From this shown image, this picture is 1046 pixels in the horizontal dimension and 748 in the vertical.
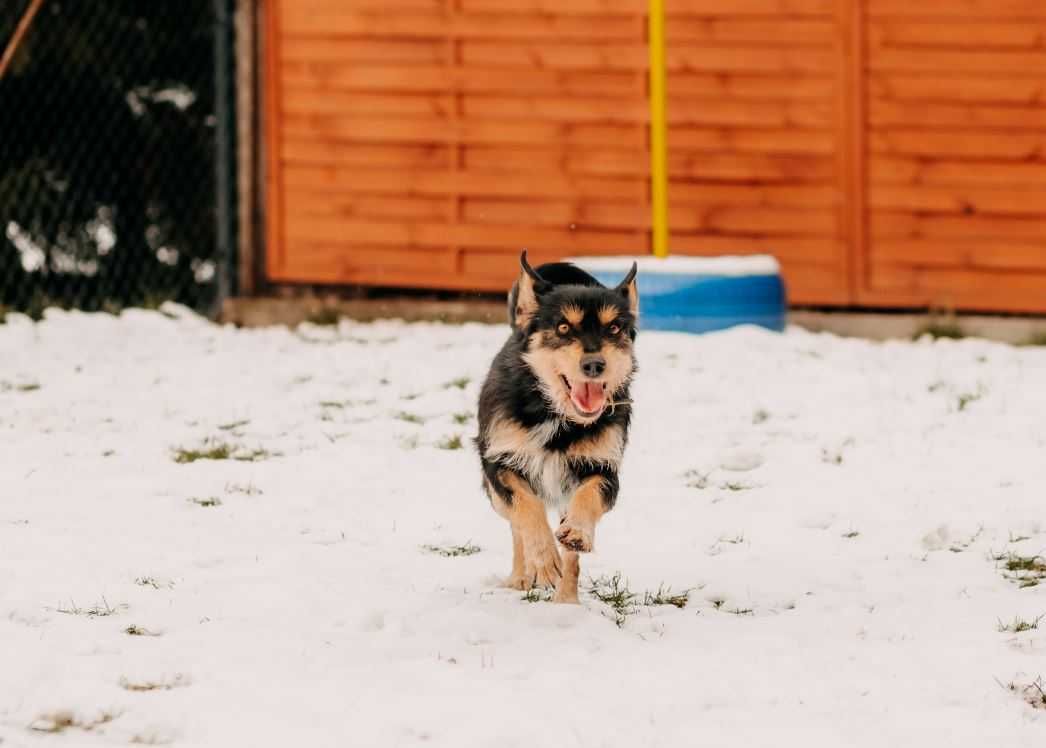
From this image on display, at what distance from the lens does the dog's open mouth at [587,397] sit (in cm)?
488

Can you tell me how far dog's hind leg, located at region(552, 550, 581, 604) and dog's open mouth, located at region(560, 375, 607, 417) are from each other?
1.28 ft

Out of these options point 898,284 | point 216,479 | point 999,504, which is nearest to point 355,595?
point 216,479

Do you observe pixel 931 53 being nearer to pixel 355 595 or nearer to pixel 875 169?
pixel 875 169

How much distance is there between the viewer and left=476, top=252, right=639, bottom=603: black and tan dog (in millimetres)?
4855

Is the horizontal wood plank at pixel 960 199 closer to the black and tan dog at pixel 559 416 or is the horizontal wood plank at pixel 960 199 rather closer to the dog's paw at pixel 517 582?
the black and tan dog at pixel 559 416

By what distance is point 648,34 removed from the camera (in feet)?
35.7

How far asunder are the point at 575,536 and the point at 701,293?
16.9ft

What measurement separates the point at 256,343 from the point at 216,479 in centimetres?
375

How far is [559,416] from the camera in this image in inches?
196

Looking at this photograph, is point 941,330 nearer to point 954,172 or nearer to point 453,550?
point 954,172

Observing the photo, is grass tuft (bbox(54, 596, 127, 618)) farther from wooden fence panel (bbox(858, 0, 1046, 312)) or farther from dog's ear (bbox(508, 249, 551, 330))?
wooden fence panel (bbox(858, 0, 1046, 312))

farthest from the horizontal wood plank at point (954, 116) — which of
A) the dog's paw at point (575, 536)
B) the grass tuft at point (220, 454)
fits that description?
the dog's paw at point (575, 536)

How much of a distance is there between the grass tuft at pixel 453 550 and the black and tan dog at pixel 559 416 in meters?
0.43

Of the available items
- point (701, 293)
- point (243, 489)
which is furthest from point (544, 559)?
point (701, 293)
